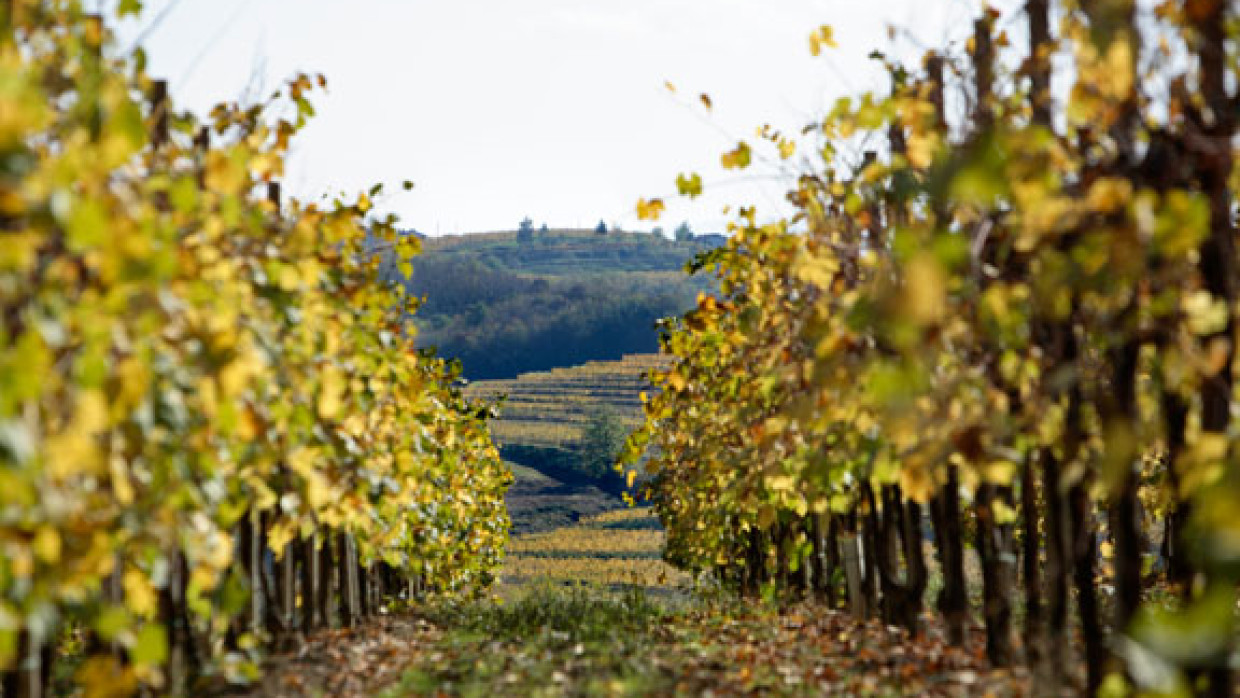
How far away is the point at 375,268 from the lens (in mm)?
8711

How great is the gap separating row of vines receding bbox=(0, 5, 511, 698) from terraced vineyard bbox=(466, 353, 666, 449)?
7758 centimetres

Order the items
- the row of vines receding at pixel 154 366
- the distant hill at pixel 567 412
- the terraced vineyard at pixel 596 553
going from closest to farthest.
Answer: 1. the row of vines receding at pixel 154 366
2. the terraced vineyard at pixel 596 553
3. the distant hill at pixel 567 412

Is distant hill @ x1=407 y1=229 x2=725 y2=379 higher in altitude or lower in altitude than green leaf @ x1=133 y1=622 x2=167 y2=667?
higher

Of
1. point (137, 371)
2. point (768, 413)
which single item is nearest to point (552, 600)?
point (768, 413)

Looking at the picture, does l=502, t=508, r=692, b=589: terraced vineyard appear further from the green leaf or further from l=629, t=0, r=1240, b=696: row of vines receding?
the green leaf

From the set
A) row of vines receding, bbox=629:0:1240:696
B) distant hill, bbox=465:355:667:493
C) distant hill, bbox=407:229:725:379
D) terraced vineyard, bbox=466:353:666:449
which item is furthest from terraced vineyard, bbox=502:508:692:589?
distant hill, bbox=407:229:725:379

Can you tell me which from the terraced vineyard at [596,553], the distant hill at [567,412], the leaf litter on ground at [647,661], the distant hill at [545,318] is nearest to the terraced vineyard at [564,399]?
the distant hill at [567,412]

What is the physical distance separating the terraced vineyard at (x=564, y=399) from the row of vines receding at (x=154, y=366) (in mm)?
77577

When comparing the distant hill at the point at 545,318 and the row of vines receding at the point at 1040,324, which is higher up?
the distant hill at the point at 545,318

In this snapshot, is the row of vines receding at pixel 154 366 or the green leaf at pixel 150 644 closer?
the row of vines receding at pixel 154 366

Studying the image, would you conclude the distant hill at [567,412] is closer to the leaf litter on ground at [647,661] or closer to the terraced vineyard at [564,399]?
the terraced vineyard at [564,399]

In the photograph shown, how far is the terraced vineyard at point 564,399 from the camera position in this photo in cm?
9031

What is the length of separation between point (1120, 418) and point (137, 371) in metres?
3.65

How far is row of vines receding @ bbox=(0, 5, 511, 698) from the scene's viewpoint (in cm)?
305
